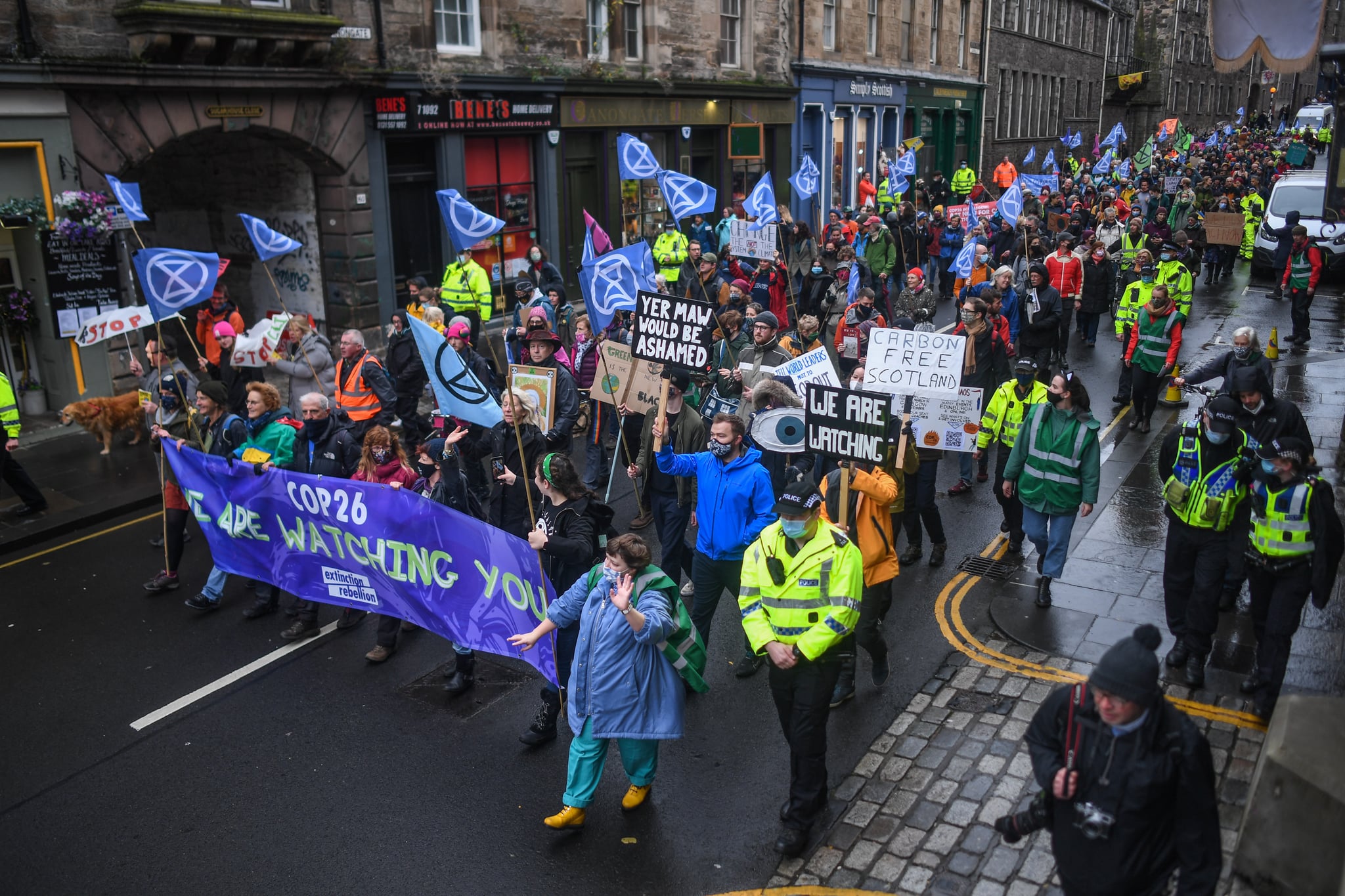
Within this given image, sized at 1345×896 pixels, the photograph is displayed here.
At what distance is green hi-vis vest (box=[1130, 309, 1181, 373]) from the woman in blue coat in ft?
28.0

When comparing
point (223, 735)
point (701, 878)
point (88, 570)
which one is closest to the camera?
point (701, 878)

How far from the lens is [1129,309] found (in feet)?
43.2

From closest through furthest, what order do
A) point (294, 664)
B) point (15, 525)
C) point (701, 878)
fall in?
point (701, 878) → point (294, 664) → point (15, 525)

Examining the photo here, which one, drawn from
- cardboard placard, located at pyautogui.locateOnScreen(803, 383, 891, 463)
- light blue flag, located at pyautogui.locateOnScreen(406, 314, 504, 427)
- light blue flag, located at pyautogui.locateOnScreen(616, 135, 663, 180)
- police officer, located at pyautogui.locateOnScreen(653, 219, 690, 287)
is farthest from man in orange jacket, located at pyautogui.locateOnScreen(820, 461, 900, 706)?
police officer, located at pyautogui.locateOnScreen(653, 219, 690, 287)

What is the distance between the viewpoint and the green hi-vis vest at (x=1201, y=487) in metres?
6.61

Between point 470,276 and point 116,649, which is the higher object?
point 470,276

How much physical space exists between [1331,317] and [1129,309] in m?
9.02

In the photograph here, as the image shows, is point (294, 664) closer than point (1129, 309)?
Yes

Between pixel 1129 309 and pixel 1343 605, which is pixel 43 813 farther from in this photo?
pixel 1129 309

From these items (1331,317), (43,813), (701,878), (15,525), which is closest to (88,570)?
(15,525)

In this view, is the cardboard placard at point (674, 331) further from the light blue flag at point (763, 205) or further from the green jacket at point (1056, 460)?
the light blue flag at point (763, 205)

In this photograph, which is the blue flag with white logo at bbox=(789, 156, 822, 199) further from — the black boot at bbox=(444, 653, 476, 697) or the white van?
the black boot at bbox=(444, 653, 476, 697)

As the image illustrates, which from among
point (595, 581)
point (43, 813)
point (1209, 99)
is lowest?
point (43, 813)

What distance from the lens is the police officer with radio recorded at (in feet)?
12.1
